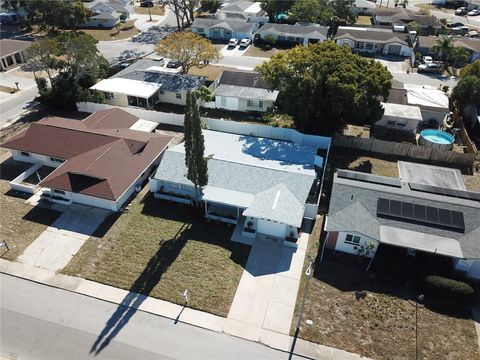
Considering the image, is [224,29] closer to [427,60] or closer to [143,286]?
[427,60]

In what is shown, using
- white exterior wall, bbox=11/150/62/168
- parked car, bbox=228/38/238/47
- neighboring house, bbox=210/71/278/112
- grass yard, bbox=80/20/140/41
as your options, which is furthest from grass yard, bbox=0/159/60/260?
grass yard, bbox=80/20/140/41

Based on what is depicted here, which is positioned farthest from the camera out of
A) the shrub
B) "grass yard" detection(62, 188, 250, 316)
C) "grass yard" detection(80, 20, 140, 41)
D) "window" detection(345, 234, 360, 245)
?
"grass yard" detection(80, 20, 140, 41)

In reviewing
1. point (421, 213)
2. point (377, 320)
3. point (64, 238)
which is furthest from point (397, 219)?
point (64, 238)

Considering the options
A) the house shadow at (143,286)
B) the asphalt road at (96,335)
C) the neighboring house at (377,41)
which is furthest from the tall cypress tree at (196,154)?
the neighboring house at (377,41)

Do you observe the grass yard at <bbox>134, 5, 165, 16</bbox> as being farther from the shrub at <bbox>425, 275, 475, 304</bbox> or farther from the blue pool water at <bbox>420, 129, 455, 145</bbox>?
the shrub at <bbox>425, 275, 475, 304</bbox>

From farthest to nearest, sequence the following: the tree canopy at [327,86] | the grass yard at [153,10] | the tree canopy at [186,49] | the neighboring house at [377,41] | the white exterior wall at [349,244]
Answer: the grass yard at [153,10] < the neighboring house at [377,41] < the tree canopy at [186,49] < the tree canopy at [327,86] < the white exterior wall at [349,244]

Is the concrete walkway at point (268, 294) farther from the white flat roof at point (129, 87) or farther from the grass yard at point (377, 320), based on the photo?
the white flat roof at point (129, 87)
